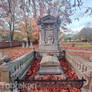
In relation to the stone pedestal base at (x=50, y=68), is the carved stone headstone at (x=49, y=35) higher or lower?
higher

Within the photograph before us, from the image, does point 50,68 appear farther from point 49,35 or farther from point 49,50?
point 49,35

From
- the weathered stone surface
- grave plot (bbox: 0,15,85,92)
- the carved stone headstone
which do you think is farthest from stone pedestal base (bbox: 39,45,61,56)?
the weathered stone surface

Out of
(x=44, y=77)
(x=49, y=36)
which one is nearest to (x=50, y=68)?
(x=44, y=77)

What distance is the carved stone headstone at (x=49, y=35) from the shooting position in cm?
676

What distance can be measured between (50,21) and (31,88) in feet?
18.8

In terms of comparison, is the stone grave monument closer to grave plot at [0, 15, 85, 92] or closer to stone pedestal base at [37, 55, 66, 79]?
grave plot at [0, 15, 85, 92]

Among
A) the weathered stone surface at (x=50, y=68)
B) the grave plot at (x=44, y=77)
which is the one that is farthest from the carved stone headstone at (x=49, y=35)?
the weathered stone surface at (x=50, y=68)

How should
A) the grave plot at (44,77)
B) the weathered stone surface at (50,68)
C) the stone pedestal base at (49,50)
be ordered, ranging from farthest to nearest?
the stone pedestal base at (49,50) → the weathered stone surface at (50,68) → the grave plot at (44,77)

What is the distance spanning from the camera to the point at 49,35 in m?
6.97

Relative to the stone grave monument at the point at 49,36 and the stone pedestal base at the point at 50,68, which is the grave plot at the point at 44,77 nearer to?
the stone pedestal base at the point at 50,68

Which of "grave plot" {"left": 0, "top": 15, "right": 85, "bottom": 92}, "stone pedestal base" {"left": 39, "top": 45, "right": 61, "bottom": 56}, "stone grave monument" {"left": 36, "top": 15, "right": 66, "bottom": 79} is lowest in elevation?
"grave plot" {"left": 0, "top": 15, "right": 85, "bottom": 92}

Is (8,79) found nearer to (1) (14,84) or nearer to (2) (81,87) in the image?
(1) (14,84)

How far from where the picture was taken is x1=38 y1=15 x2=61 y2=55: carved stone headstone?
6.76 metres

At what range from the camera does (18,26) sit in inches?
954
